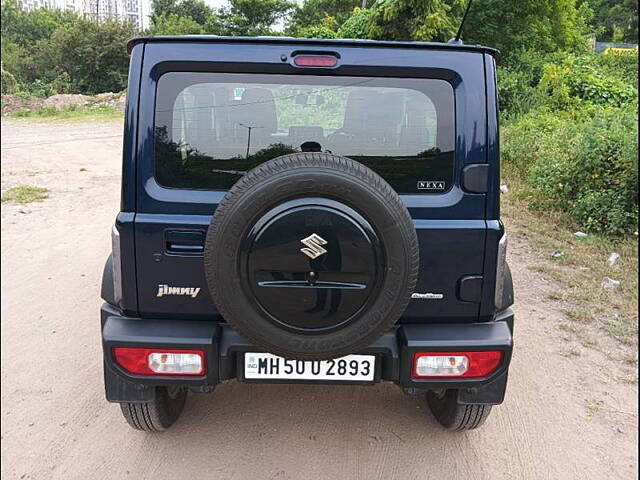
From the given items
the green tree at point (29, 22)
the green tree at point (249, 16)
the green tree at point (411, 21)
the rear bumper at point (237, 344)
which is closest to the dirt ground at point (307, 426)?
the rear bumper at point (237, 344)

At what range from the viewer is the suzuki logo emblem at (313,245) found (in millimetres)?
1963

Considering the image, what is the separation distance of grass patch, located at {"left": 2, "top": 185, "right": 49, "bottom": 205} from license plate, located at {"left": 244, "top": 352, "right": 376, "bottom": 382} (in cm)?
717

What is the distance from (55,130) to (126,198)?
59.5 feet

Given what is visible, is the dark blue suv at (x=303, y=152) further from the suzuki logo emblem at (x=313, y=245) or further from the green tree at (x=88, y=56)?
the green tree at (x=88, y=56)

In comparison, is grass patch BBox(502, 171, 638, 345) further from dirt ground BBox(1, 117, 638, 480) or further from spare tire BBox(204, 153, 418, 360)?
spare tire BBox(204, 153, 418, 360)

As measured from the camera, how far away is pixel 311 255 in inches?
77.8

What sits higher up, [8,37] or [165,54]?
[8,37]

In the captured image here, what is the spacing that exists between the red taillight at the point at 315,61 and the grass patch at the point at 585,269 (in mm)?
2989

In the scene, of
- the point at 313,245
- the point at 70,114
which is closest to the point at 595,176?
the point at 313,245

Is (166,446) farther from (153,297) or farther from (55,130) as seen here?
(55,130)

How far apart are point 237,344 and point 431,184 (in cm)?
106

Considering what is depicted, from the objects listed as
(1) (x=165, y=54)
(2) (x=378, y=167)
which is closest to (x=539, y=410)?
(2) (x=378, y=167)

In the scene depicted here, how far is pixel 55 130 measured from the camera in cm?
1805

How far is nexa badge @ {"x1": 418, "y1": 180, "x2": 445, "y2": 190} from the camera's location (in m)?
2.28
